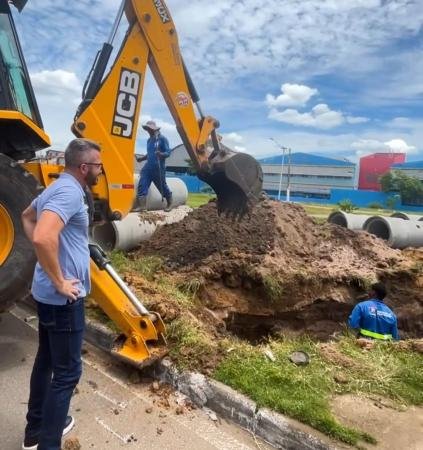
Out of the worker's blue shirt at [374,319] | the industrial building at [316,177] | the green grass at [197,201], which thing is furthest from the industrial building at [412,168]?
the worker's blue shirt at [374,319]

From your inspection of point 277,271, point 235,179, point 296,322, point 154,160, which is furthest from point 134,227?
point 296,322

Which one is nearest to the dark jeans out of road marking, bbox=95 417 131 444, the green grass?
road marking, bbox=95 417 131 444

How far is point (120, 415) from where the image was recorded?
12.2 feet

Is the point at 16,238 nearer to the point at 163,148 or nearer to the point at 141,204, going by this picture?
the point at 163,148

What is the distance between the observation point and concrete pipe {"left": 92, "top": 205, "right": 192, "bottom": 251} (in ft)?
27.1

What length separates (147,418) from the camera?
3.69 meters

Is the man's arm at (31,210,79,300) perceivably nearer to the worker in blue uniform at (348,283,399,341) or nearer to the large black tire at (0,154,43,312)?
the large black tire at (0,154,43,312)

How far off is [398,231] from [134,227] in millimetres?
6729

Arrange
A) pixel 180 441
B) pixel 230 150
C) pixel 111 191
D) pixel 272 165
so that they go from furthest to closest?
pixel 272 165, pixel 230 150, pixel 111 191, pixel 180 441

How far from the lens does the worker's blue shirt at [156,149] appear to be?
863 cm

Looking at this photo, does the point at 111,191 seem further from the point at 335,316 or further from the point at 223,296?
the point at 335,316

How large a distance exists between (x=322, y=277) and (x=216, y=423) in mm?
5102

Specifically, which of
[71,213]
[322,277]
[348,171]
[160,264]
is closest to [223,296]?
[160,264]

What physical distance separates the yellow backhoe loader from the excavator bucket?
0.5 inches
